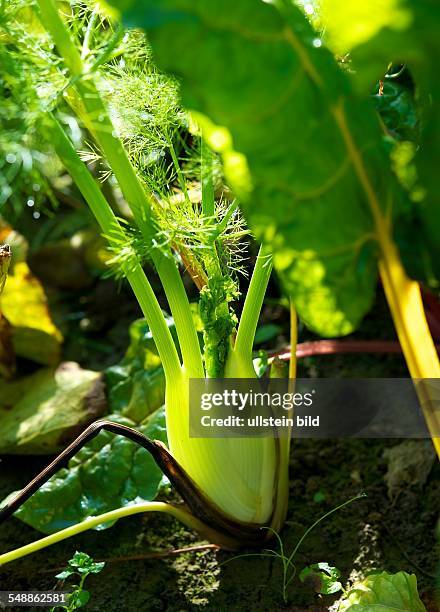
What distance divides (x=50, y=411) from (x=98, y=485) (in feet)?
0.62

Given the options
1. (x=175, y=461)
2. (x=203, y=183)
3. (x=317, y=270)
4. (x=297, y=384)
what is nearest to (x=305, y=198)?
(x=317, y=270)

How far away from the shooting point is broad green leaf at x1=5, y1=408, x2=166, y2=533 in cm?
94

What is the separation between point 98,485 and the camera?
978 millimetres

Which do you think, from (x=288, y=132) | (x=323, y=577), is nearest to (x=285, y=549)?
(x=323, y=577)

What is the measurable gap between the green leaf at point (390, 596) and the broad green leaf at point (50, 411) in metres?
0.50

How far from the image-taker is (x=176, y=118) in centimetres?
85

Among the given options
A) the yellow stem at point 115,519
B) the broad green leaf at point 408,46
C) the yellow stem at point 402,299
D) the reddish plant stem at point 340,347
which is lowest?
the yellow stem at point 115,519

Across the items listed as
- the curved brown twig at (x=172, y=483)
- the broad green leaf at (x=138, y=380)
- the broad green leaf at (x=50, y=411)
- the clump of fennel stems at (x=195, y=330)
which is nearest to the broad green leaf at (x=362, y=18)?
the clump of fennel stems at (x=195, y=330)

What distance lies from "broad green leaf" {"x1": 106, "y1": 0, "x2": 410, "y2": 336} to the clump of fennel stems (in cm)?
19

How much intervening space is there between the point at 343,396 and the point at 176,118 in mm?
562

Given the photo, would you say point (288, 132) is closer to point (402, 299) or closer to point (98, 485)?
point (402, 299)

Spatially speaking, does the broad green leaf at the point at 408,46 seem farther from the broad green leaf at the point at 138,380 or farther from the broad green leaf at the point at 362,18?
the broad green leaf at the point at 138,380

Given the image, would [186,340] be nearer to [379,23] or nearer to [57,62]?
[57,62]

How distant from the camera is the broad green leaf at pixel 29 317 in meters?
1.23
